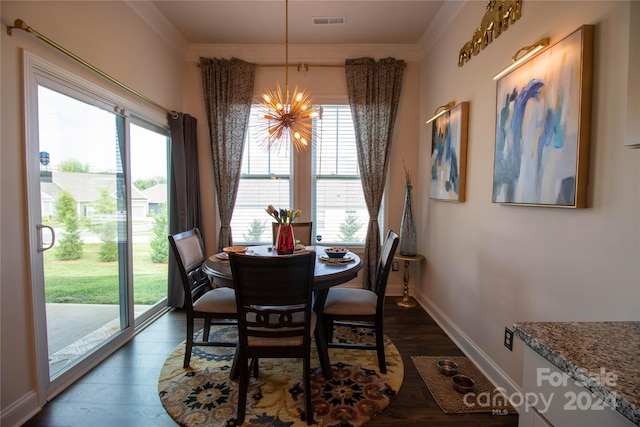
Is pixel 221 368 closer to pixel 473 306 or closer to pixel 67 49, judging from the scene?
pixel 473 306

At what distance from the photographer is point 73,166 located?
6.69 feet

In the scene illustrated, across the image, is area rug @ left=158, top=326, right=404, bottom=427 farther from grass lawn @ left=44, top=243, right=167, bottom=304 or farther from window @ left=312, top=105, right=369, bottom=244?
window @ left=312, top=105, right=369, bottom=244

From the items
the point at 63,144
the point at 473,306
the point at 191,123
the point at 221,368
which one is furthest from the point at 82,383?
the point at 473,306

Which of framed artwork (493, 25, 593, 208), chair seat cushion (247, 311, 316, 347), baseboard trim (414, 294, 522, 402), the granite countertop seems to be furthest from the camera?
baseboard trim (414, 294, 522, 402)

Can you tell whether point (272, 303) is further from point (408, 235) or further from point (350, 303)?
point (408, 235)

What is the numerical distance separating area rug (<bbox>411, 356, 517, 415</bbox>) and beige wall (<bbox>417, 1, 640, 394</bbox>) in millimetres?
108

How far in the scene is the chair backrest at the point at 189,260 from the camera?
6.93 feet

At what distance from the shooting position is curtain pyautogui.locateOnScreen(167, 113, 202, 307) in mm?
3209

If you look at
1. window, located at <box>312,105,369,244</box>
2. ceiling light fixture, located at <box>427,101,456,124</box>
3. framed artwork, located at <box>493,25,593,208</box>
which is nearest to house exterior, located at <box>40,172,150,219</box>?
window, located at <box>312,105,369,244</box>

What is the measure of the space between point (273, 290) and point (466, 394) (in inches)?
58.8

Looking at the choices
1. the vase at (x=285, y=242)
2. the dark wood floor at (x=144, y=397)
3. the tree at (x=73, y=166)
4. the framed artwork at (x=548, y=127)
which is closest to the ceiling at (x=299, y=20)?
the framed artwork at (x=548, y=127)

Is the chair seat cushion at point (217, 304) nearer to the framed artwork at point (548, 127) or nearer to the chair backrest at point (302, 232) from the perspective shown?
the chair backrest at point (302, 232)

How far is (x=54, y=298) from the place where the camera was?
1.92 m

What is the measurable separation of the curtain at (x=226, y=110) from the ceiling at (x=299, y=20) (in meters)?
0.33
